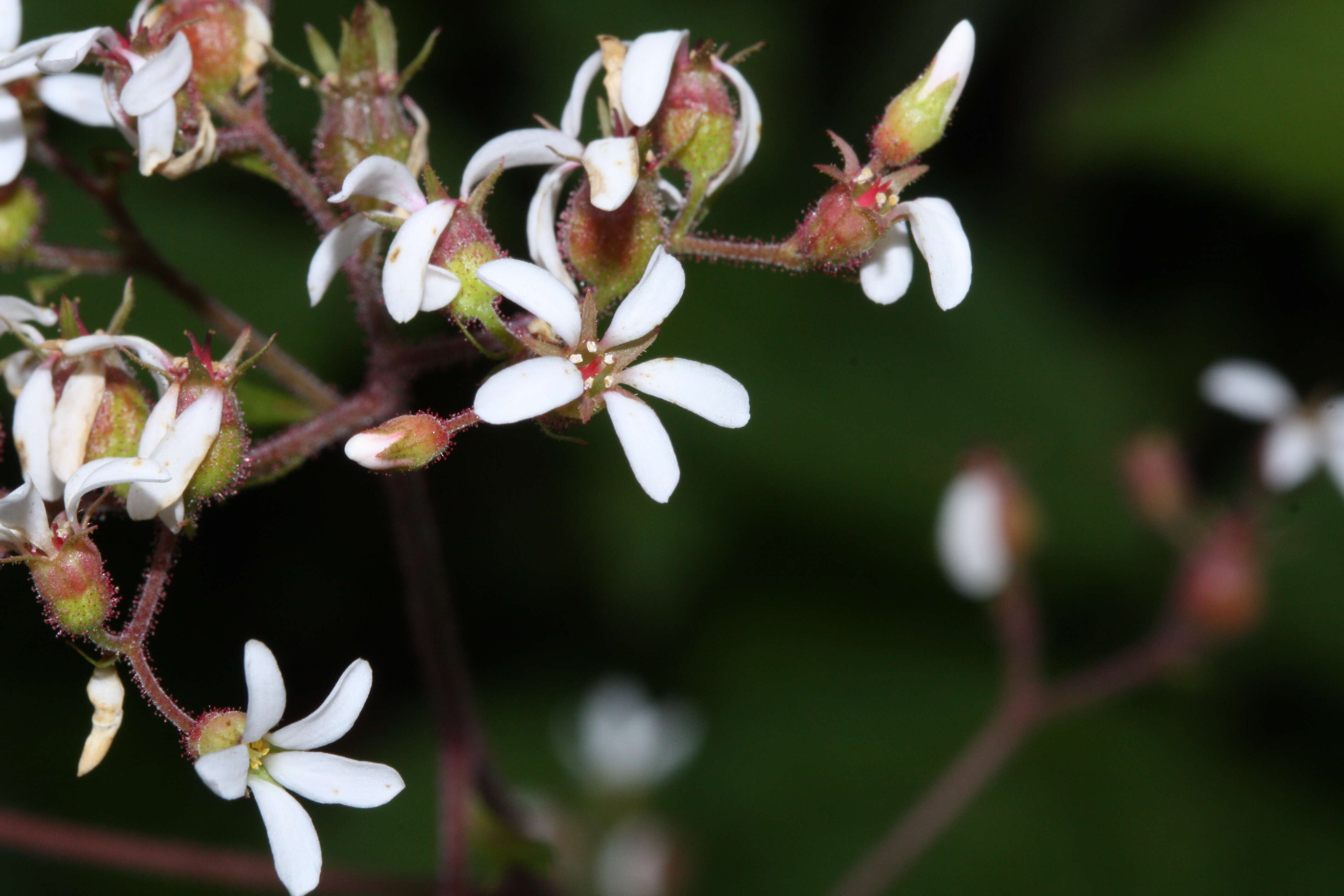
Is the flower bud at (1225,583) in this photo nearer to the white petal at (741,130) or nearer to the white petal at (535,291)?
the white petal at (741,130)

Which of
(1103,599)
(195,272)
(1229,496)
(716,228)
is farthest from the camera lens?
(1103,599)

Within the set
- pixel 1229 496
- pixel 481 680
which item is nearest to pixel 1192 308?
pixel 1229 496

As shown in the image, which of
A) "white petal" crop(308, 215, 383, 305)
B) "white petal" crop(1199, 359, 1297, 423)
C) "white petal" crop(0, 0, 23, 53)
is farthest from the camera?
"white petal" crop(1199, 359, 1297, 423)

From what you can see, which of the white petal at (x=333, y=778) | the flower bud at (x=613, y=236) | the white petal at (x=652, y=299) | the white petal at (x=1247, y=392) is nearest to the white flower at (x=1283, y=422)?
the white petal at (x=1247, y=392)

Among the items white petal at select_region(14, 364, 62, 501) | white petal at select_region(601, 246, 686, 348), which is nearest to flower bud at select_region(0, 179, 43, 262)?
white petal at select_region(14, 364, 62, 501)

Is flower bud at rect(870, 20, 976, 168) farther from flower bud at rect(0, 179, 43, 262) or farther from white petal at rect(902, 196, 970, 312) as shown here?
flower bud at rect(0, 179, 43, 262)

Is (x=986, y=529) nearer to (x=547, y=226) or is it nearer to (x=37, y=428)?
(x=547, y=226)

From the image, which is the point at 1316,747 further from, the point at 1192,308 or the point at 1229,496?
the point at 1192,308
